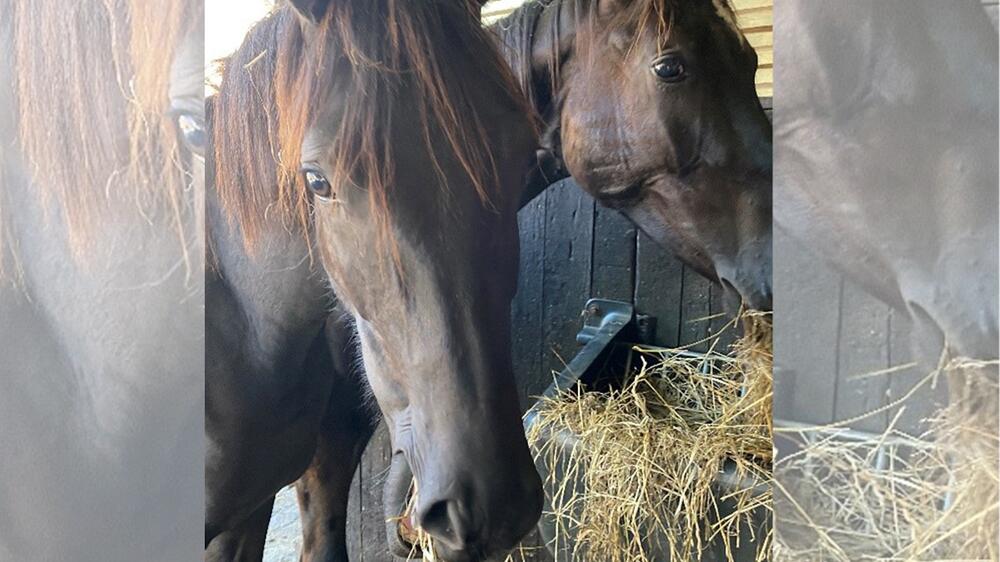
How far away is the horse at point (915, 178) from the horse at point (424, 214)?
0.35 meters

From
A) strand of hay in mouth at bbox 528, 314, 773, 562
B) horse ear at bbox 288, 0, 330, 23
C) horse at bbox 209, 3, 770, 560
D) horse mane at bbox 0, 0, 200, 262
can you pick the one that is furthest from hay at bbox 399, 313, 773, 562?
horse mane at bbox 0, 0, 200, 262

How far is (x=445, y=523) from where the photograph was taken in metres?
1.07

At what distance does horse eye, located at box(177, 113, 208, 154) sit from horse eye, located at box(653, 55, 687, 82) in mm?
741

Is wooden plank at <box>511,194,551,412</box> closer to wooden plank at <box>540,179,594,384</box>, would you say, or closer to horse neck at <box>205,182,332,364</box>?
wooden plank at <box>540,179,594,384</box>

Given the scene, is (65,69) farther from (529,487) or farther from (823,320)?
(823,320)

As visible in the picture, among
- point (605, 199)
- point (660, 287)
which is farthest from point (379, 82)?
point (660, 287)

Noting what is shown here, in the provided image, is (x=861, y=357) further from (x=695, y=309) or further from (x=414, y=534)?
(x=414, y=534)

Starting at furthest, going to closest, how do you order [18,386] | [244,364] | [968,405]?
[18,386], [244,364], [968,405]

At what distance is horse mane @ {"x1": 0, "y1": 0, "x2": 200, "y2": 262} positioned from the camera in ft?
4.78

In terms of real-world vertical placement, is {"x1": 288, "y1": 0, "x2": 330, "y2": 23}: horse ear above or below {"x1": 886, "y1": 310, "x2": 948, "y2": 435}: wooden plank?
above

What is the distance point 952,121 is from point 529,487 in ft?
2.07

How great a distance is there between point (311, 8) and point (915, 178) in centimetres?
78

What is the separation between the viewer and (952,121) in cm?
82

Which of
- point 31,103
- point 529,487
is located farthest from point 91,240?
point 529,487
